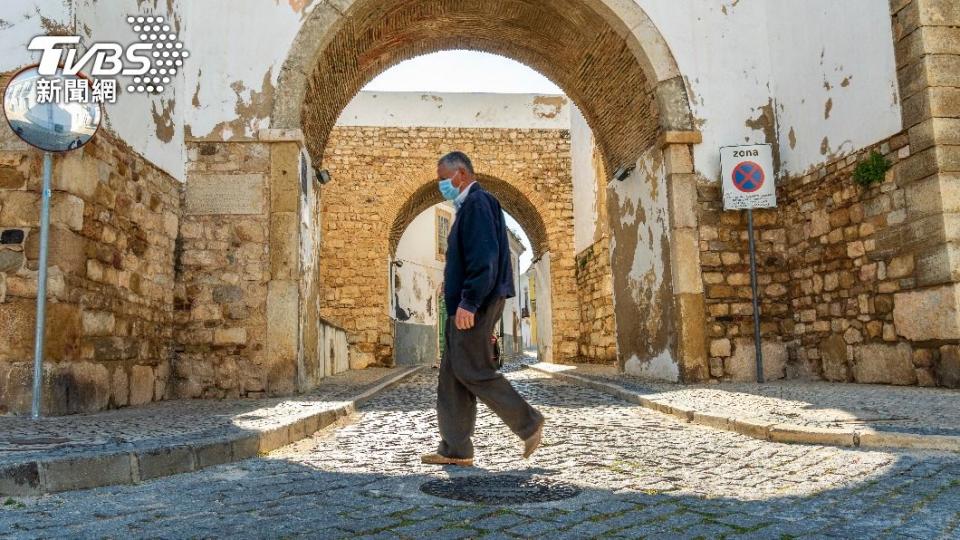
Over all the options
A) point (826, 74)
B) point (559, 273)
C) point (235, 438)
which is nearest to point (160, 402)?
point (235, 438)

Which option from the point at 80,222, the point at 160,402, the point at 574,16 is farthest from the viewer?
the point at 574,16

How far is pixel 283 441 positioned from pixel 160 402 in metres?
2.83

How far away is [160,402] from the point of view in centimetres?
655

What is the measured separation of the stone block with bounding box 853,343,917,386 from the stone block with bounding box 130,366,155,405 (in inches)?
258

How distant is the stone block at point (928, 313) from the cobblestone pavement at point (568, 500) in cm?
268

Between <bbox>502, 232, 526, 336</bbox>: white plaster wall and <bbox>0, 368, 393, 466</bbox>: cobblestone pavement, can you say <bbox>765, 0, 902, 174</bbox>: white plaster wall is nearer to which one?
<bbox>0, 368, 393, 466</bbox>: cobblestone pavement

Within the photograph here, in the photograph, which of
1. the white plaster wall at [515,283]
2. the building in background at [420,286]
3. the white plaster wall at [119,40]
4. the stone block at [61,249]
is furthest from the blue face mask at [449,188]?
the white plaster wall at [515,283]

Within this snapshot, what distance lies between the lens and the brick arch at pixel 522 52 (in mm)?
7848

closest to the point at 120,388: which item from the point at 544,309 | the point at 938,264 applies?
the point at 938,264

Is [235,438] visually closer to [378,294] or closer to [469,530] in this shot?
[469,530]

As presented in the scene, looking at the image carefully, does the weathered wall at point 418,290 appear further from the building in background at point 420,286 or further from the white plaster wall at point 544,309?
the white plaster wall at point 544,309

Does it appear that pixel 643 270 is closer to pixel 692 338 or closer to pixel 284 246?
pixel 692 338

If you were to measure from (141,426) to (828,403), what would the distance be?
178 inches

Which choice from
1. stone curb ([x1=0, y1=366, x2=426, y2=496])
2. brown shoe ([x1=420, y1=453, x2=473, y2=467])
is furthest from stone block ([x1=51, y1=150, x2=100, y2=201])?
brown shoe ([x1=420, y1=453, x2=473, y2=467])
